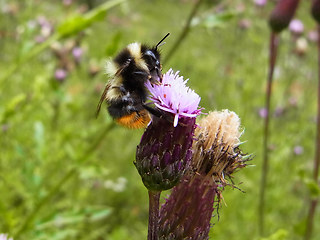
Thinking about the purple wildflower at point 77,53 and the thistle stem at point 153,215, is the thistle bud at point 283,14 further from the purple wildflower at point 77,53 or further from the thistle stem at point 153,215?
the purple wildflower at point 77,53

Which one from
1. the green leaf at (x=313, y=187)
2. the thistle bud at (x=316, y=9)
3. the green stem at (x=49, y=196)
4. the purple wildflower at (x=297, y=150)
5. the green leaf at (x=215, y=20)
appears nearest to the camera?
the green leaf at (x=313, y=187)

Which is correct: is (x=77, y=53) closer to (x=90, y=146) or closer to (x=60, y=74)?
(x=60, y=74)

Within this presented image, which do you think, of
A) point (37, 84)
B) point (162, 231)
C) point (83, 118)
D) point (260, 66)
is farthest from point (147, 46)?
point (260, 66)

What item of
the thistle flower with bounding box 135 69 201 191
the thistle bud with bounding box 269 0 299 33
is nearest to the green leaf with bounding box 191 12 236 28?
the thistle bud with bounding box 269 0 299 33

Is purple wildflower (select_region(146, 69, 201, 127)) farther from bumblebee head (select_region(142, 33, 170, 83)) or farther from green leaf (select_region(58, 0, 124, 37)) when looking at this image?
green leaf (select_region(58, 0, 124, 37))

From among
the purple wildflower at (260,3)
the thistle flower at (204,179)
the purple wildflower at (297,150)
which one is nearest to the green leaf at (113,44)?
the thistle flower at (204,179)

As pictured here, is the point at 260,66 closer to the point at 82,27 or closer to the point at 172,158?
the point at 82,27

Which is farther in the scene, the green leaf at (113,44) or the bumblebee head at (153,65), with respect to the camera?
the green leaf at (113,44)
